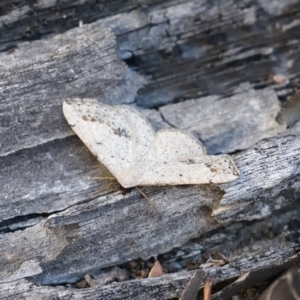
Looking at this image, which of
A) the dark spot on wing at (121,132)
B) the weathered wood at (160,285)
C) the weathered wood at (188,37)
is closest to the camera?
the weathered wood at (160,285)

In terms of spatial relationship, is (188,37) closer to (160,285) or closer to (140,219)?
(140,219)

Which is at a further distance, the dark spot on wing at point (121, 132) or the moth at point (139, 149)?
the dark spot on wing at point (121, 132)

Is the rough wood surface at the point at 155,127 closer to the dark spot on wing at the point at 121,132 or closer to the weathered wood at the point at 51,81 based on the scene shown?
the weathered wood at the point at 51,81

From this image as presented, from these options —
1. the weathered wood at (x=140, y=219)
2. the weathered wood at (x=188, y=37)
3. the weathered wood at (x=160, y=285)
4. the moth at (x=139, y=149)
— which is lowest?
the weathered wood at (x=160, y=285)

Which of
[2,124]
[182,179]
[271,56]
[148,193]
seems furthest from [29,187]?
[271,56]

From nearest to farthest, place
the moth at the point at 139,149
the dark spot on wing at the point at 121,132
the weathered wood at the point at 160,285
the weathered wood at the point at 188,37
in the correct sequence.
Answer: the weathered wood at the point at 160,285 < the moth at the point at 139,149 < the dark spot on wing at the point at 121,132 < the weathered wood at the point at 188,37

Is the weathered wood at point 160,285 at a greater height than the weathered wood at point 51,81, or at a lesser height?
lesser

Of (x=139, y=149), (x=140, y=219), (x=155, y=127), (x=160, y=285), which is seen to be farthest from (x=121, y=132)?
(x=160, y=285)

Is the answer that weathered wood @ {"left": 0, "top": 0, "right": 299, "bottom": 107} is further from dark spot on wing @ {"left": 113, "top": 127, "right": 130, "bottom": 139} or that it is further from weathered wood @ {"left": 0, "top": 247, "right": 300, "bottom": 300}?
weathered wood @ {"left": 0, "top": 247, "right": 300, "bottom": 300}

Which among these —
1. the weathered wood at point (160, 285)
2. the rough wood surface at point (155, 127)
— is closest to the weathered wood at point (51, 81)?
the rough wood surface at point (155, 127)
